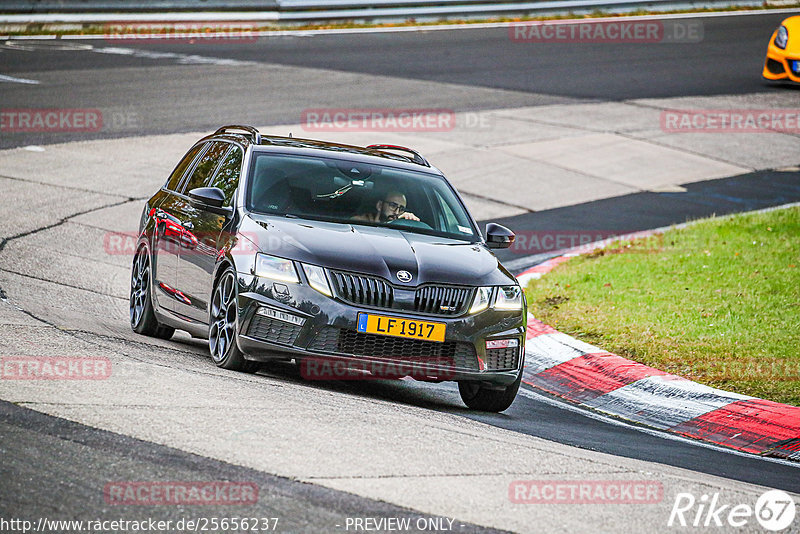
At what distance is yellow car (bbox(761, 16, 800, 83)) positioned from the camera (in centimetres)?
2127

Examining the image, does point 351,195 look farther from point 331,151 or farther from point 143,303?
point 143,303

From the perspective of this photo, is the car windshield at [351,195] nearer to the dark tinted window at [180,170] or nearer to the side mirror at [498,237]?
the side mirror at [498,237]

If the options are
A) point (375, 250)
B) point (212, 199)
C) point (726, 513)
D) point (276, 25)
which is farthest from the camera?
point (276, 25)

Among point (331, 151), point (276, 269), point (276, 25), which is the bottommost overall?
point (276, 269)

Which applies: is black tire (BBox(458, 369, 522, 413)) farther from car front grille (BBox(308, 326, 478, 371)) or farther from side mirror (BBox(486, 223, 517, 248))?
side mirror (BBox(486, 223, 517, 248))

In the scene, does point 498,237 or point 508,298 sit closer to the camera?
point 508,298

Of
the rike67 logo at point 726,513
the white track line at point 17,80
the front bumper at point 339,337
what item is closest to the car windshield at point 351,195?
the front bumper at point 339,337

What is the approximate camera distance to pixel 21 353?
7.00 meters

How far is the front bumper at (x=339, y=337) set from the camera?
7.36 m

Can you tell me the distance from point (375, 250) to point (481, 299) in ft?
2.45

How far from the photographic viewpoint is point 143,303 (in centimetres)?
953

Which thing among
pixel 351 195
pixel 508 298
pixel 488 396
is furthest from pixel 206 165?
pixel 488 396

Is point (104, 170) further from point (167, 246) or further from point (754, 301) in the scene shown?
point (754, 301)

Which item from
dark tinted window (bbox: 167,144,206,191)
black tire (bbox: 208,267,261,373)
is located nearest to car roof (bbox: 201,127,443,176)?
dark tinted window (bbox: 167,144,206,191)
